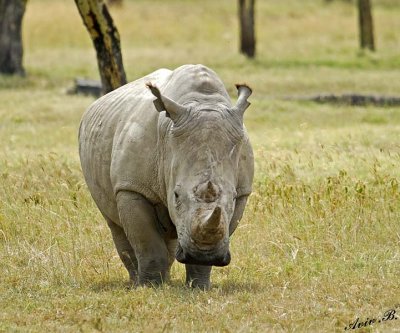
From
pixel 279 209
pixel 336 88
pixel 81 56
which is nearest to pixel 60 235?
pixel 279 209

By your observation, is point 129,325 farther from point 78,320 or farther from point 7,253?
point 7,253

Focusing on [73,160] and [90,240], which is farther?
[73,160]

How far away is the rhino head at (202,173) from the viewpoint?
7.68m

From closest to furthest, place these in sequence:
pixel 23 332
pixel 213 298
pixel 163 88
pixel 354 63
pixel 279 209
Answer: pixel 23 332
pixel 213 298
pixel 163 88
pixel 279 209
pixel 354 63

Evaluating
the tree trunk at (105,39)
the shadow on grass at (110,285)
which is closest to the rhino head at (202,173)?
the shadow on grass at (110,285)

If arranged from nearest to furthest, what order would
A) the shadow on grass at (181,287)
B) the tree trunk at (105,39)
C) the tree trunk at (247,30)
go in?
the shadow on grass at (181,287), the tree trunk at (105,39), the tree trunk at (247,30)

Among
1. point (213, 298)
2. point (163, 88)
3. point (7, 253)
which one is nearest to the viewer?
point (213, 298)

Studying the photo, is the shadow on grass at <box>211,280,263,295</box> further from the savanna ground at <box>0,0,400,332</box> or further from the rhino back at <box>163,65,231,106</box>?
the rhino back at <box>163,65,231,106</box>

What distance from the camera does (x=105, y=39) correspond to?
1548cm

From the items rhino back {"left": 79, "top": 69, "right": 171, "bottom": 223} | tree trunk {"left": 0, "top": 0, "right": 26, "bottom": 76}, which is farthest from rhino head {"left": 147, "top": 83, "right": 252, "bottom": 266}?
tree trunk {"left": 0, "top": 0, "right": 26, "bottom": 76}

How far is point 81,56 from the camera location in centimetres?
3262

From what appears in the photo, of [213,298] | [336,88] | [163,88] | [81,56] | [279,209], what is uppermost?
[163,88]

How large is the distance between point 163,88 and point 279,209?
2513mm

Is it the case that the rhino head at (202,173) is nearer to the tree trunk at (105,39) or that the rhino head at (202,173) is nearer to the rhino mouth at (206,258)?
the rhino mouth at (206,258)
